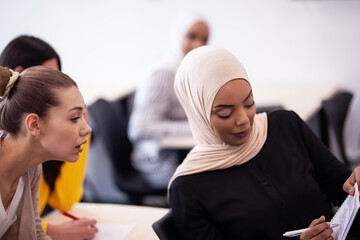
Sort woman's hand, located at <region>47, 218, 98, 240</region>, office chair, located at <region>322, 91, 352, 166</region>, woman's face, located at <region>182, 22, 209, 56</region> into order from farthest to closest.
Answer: woman's face, located at <region>182, 22, 209, 56</region> < office chair, located at <region>322, 91, 352, 166</region> < woman's hand, located at <region>47, 218, 98, 240</region>

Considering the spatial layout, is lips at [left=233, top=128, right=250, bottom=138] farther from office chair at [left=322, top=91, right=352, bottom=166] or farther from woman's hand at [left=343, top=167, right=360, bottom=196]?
office chair at [left=322, top=91, right=352, bottom=166]

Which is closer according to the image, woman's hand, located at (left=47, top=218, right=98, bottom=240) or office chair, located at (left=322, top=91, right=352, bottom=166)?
woman's hand, located at (left=47, top=218, right=98, bottom=240)

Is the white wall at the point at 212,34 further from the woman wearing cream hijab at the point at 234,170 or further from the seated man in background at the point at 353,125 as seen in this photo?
the woman wearing cream hijab at the point at 234,170

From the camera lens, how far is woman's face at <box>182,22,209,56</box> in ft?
8.58

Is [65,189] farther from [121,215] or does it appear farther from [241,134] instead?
[241,134]

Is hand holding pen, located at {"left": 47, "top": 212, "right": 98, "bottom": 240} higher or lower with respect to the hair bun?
lower

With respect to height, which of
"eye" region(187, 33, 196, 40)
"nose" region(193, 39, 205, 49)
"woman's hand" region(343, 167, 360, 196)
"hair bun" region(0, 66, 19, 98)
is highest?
"eye" region(187, 33, 196, 40)

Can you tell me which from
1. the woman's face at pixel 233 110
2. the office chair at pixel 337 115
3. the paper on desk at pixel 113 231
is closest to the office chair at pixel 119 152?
the paper on desk at pixel 113 231

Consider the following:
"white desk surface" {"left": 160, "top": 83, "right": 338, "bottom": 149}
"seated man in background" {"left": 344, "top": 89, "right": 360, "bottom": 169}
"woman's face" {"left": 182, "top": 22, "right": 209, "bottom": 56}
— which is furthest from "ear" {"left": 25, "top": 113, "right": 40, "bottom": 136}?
"seated man in background" {"left": 344, "top": 89, "right": 360, "bottom": 169}

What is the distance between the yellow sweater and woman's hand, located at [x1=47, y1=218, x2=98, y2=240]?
21 cm

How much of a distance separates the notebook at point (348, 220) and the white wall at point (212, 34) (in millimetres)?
2049

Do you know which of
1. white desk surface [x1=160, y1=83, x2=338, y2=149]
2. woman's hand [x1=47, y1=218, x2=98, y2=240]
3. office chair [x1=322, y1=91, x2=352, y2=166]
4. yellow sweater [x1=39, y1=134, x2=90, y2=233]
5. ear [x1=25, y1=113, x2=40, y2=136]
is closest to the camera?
ear [x1=25, y1=113, x2=40, y2=136]

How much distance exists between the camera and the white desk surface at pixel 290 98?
7.56 feet

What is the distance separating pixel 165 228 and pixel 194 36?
1685 mm
